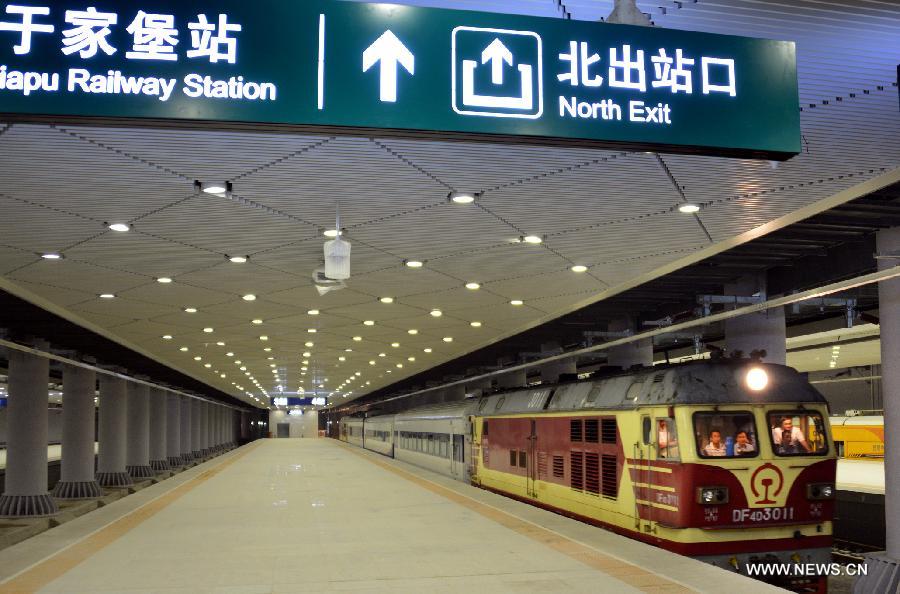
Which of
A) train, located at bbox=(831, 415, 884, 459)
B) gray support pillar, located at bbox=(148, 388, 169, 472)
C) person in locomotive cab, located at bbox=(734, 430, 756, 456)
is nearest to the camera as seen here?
person in locomotive cab, located at bbox=(734, 430, 756, 456)

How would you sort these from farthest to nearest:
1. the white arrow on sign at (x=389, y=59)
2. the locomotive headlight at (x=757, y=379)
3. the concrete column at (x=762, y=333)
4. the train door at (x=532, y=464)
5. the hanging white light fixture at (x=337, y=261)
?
the train door at (x=532, y=464) → the concrete column at (x=762, y=333) → the locomotive headlight at (x=757, y=379) → the hanging white light fixture at (x=337, y=261) → the white arrow on sign at (x=389, y=59)

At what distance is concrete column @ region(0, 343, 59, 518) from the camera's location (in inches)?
808

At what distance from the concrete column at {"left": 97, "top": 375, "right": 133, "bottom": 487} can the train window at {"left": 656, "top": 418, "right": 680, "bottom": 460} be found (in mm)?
23727

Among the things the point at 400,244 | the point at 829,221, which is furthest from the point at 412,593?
the point at 829,221

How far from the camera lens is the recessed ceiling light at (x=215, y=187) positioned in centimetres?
809

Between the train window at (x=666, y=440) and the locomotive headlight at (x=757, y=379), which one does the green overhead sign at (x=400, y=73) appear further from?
the locomotive headlight at (x=757, y=379)

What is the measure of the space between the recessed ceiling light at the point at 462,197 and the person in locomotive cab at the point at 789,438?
552 cm

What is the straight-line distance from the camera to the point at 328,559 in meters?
9.59

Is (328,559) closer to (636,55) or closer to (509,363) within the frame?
(636,55)

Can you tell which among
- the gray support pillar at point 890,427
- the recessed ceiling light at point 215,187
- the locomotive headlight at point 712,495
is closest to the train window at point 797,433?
the locomotive headlight at point 712,495

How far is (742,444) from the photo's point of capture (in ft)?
35.8

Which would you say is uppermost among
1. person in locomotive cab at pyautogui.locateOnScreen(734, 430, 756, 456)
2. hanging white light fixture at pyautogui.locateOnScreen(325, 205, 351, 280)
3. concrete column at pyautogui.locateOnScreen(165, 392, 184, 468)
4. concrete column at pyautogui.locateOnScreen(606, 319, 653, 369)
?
hanging white light fixture at pyautogui.locateOnScreen(325, 205, 351, 280)

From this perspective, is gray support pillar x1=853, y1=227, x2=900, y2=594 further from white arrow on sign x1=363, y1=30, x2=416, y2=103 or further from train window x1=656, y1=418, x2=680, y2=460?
white arrow on sign x1=363, y1=30, x2=416, y2=103

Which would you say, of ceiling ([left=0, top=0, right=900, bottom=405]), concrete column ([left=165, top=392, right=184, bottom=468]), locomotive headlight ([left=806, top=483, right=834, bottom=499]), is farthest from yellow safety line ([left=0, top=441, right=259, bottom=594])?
concrete column ([left=165, top=392, right=184, bottom=468])
